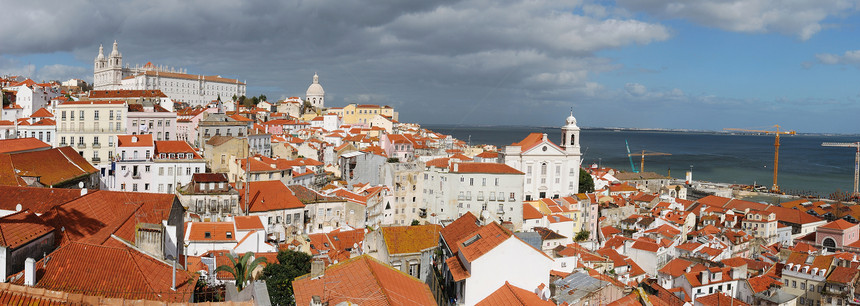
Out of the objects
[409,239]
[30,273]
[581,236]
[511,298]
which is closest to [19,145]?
[409,239]

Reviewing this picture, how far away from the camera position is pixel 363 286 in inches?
408

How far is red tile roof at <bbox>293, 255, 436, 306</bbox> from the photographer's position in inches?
390

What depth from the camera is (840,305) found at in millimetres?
23766

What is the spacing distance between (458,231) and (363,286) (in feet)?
17.5

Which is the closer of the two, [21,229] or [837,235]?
[21,229]

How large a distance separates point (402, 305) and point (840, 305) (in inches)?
898

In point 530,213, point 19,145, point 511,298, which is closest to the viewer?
point 511,298

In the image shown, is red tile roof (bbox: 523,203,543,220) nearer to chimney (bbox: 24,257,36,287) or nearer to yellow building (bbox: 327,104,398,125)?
chimney (bbox: 24,257,36,287)

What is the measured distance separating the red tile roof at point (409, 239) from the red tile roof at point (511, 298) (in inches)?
214

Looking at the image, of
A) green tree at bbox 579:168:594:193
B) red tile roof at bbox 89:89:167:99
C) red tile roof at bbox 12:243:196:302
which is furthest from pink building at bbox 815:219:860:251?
red tile roof at bbox 89:89:167:99

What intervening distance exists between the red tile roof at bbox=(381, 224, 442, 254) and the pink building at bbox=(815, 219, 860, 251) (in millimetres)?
30928

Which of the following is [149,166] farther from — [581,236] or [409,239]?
[581,236]

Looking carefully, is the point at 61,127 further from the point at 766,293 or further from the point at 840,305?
the point at 840,305

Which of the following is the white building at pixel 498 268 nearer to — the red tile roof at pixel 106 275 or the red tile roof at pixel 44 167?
the red tile roof at pixel 106 275
